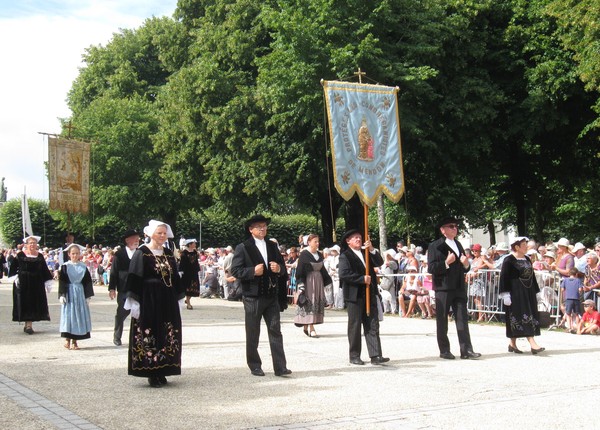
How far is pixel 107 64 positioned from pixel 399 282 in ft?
121

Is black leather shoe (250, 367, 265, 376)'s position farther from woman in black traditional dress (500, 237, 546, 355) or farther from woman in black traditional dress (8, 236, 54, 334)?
woman in black traditional dress (8, 236, 54, 334)

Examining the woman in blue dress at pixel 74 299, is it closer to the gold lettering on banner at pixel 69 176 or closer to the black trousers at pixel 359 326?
the black trousers at pixel 359 326

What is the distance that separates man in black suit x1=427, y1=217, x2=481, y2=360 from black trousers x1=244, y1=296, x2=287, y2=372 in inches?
108

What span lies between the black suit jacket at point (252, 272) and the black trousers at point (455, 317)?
2574 millimetres

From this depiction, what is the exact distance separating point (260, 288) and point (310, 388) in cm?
168

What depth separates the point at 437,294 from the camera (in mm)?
12688

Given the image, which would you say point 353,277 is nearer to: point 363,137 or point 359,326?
point 359,326

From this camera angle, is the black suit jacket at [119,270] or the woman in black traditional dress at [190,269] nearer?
the black suit jacket at [119,270]

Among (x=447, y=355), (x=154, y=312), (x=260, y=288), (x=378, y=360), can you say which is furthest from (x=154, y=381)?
(x=447, y=355)

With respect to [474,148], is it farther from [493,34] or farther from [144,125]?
[144,125]

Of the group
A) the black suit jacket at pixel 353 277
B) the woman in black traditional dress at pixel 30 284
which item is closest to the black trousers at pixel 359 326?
the black suit jacket at pixel 353 277

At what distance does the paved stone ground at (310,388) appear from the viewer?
Result: 769 cm

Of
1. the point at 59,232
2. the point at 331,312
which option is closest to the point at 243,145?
the point at 331,312

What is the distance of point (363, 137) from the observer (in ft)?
47.1
